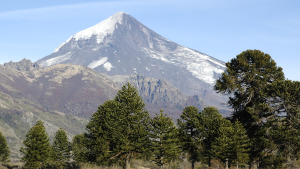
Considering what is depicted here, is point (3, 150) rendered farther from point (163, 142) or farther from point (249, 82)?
point (249, 82)

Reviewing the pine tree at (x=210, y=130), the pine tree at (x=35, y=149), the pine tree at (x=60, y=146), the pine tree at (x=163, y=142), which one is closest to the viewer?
the pine tree at (x=163, y=142)

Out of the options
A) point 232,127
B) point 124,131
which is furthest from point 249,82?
point 124,131

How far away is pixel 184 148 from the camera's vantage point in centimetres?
6331

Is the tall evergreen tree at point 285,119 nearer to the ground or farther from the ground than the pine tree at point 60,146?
farther from the ground

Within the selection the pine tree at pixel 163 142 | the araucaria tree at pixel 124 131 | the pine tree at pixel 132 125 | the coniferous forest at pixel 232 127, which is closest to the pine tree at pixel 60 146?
the coniferous forest at pixel 232 127

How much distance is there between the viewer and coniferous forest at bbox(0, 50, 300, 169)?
48312mm

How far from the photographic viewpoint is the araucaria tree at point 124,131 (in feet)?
178

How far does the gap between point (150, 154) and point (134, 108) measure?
9.26 meters

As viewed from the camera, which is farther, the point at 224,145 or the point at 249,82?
the point at 249,82

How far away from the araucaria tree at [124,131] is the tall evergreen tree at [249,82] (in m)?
16.3

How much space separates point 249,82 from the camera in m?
56.9

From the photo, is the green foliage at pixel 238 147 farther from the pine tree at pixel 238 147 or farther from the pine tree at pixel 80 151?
the pine tree at pixel 80 151

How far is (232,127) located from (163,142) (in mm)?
12902

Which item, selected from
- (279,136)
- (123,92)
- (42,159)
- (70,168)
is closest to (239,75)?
(279,136)
